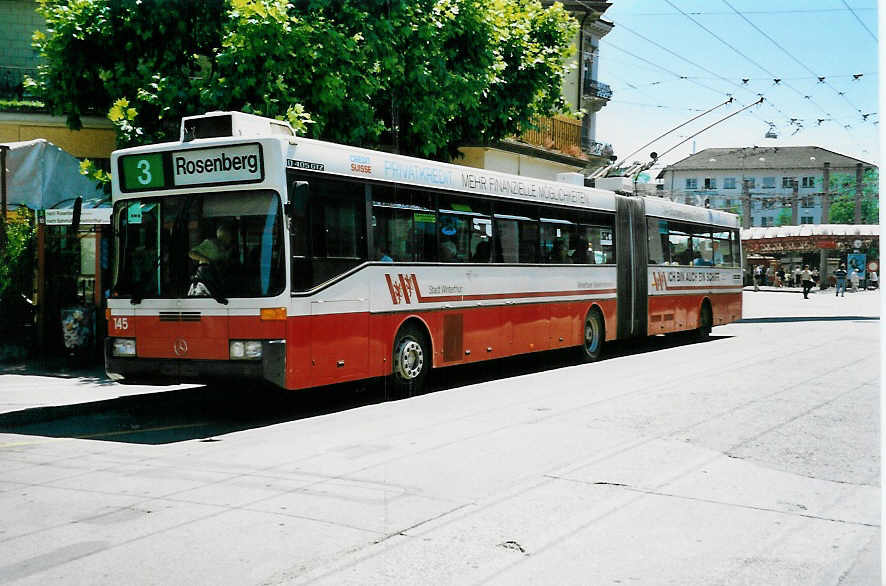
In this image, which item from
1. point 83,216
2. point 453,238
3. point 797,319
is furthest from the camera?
point 797,319

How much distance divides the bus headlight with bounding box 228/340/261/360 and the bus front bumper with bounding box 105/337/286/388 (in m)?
0.05

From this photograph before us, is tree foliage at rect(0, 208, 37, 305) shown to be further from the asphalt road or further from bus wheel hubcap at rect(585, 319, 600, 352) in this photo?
bus wheel hubcap at rect(585, 319, 600, 352)

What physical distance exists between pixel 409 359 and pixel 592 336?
6.14 meters

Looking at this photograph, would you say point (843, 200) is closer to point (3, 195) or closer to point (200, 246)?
point (3, 195)

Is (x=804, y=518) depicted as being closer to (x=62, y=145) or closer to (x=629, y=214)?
(x=629, y=214)

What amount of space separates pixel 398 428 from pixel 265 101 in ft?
23.6

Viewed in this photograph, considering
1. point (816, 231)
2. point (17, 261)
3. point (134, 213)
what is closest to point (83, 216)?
point (17, 261)

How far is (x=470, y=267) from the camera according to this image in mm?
13797

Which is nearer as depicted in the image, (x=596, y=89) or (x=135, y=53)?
(x=135, y=53)

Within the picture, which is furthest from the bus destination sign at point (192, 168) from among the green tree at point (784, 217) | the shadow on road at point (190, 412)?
the green tree at point (784, 217)

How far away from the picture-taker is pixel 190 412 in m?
11.4

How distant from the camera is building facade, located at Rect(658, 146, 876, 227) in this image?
259ft

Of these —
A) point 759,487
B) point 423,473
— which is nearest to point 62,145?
point 423,473

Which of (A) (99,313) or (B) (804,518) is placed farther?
(A) (99,313)
